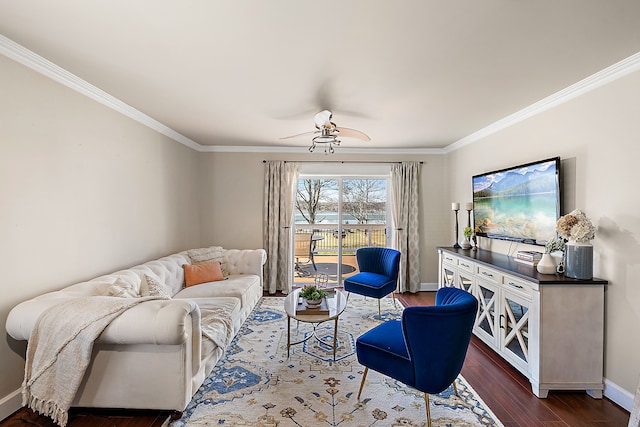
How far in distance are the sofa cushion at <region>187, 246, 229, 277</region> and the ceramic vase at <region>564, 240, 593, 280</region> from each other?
3830 millimetres

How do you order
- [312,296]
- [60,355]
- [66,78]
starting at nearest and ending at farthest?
1. [60,355]
2. [66,78]
3. [312,296]

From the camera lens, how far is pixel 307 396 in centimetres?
220

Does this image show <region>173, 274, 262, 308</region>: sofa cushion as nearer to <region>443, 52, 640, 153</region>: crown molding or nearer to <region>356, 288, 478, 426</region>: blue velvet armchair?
<region>356, 288, 478, 426</region>: blue velvet armchair

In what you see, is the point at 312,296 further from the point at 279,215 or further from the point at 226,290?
the point at 279,215

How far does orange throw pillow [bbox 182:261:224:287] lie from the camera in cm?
356

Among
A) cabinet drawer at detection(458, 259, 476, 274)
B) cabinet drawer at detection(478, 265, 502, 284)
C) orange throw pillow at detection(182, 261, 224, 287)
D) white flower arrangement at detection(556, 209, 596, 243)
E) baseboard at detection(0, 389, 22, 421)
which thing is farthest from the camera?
orange throw pillow at detection(182, 261, 224, 287)

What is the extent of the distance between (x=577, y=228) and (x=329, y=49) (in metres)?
2.29

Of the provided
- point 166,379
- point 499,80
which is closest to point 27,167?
point 166,379

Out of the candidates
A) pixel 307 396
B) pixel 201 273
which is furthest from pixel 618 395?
pixel 201 273

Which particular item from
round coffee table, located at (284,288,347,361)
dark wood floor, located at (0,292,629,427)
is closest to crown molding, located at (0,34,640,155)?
dark wood floor, located at (0,292,629,427)

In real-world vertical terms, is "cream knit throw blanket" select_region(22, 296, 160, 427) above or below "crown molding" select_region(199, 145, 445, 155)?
below

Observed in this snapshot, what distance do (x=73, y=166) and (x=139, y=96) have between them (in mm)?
884

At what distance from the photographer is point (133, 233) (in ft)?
10.6

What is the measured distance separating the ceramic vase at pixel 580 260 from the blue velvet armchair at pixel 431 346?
107 cm
